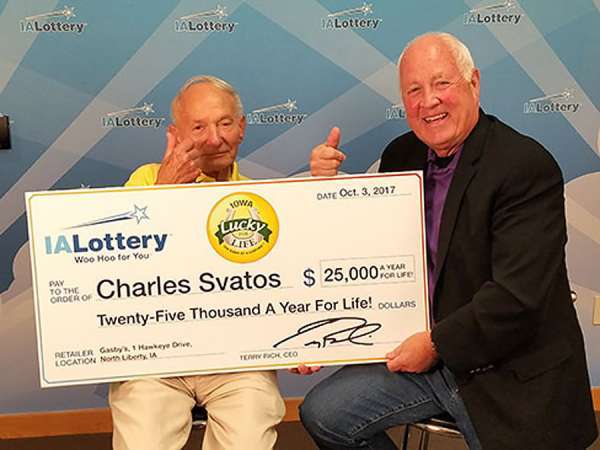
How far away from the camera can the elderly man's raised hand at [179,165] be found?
6.28ft

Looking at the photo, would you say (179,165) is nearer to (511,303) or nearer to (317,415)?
(317,415)

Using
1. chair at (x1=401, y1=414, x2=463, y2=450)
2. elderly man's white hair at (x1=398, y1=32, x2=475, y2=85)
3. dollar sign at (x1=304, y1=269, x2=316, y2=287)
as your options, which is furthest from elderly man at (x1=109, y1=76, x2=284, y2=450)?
Result: elderly man's white hair at (x1=398, y1=32, x2=475, y2=85)

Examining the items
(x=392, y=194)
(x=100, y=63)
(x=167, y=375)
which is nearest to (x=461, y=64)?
(x=392, y=194)

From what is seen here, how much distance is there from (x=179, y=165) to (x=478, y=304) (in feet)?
2.68

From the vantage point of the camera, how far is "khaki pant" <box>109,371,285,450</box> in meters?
1.79

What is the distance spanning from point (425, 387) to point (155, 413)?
0.68m

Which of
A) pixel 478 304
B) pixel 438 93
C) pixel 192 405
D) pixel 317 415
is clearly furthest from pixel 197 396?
pixel 438 93

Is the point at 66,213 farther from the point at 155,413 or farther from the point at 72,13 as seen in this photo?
the point at 72,13

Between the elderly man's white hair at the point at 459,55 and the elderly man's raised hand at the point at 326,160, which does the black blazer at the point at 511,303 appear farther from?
the elderly man's raised hand at the point at 326,160

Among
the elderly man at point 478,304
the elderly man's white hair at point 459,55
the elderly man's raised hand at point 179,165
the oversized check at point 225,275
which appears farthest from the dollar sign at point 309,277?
the elderly man's white hair at point 459,55

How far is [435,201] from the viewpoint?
195 cm

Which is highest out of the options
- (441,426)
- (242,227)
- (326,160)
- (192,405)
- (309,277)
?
(326,160)

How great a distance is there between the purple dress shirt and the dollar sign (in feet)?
0.99

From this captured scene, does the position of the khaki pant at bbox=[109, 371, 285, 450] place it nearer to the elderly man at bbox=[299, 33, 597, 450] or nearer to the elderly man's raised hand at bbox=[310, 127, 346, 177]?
the elderly man at bbox=[299, 33, 597, 450]
